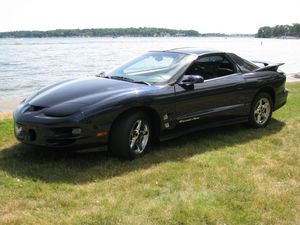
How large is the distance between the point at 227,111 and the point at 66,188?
10.5 feet

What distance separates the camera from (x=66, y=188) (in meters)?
4.58

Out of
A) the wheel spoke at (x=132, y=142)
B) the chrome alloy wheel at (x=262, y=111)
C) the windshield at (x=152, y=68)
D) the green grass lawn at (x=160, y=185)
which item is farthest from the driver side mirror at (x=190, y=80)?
the chrome alloy wheel at (x=262, y=111)

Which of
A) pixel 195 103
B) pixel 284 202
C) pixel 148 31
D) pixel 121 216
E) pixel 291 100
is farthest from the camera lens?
pixel 148 31

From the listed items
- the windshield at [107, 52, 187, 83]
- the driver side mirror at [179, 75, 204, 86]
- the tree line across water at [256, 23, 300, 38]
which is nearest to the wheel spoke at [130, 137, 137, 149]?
the windshield at [107, 52, 187, 83]

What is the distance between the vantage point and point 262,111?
7777 millimetres

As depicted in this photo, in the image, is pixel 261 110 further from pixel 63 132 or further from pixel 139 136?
pixel 63 132

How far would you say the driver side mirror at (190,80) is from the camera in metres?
6.14

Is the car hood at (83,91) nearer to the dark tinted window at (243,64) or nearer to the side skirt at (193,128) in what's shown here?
the side skirt at (193,128)

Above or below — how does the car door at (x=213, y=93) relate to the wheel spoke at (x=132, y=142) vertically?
above

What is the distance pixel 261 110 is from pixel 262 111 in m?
0.04

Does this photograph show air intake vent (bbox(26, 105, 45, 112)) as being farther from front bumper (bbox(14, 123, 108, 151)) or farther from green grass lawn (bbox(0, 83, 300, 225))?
green grass lawn (bbox(0, 83, 300, 225))

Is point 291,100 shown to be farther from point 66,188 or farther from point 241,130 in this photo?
point 66,188

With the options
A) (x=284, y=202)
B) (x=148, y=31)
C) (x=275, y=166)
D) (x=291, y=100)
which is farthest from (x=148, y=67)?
(x=148, y=31)

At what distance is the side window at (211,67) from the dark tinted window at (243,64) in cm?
15
